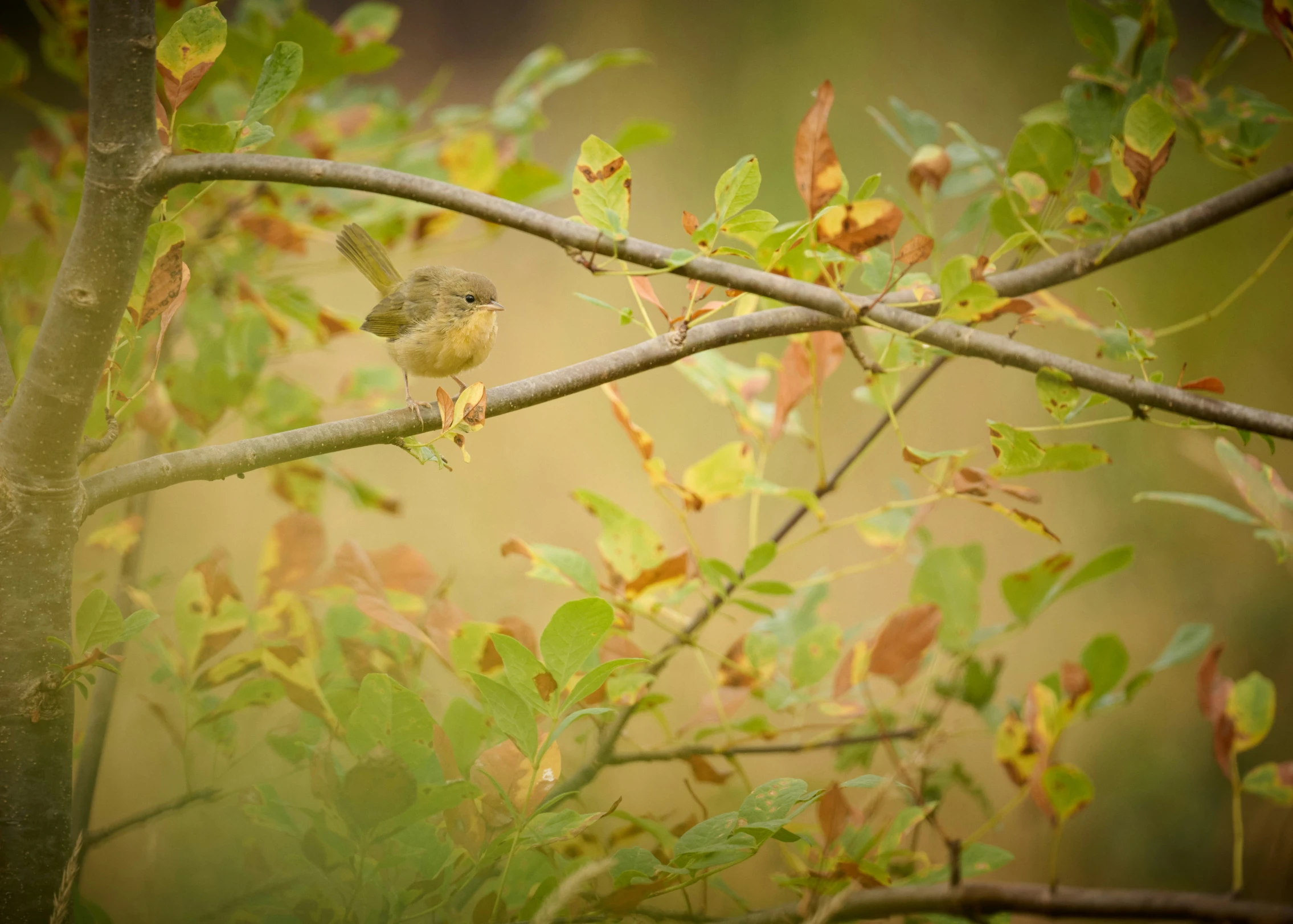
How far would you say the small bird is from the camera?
3.42 feet

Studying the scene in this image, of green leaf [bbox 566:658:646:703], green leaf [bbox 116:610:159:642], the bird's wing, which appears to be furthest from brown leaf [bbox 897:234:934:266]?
the bird's wing

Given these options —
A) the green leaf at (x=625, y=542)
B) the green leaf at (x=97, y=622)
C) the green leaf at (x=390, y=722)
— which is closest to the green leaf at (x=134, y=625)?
the green leaf at (x=97, y=622)

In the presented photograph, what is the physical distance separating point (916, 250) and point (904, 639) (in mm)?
376

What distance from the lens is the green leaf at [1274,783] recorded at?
60 cm

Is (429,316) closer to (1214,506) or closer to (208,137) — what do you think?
(208,137)

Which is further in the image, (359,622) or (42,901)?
(359,622)

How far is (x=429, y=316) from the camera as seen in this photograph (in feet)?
3.47

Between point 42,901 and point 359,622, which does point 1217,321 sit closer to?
point 359,622

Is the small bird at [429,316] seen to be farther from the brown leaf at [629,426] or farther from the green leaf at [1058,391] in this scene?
the green leaf at [1058,391]

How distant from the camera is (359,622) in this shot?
29.1 inches

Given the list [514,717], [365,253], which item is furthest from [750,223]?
[365,253]

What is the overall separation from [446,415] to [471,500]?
1.37 meters

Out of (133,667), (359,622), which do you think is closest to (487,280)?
(359,622)

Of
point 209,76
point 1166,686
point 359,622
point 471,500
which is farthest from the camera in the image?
point 471,500
